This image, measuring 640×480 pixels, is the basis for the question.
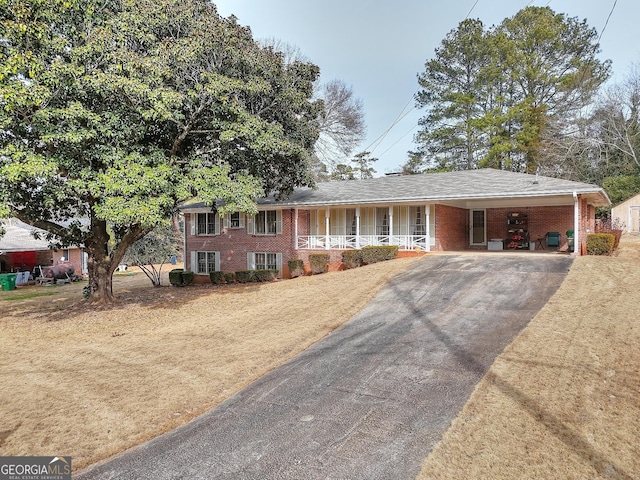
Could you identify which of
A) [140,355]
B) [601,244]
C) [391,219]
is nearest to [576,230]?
[601,244]

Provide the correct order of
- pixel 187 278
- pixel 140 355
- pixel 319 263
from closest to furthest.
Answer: pixel 140 355 → pixel 319 263 → pixel 187 278

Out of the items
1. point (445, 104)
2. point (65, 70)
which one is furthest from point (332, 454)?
point (445, 104)

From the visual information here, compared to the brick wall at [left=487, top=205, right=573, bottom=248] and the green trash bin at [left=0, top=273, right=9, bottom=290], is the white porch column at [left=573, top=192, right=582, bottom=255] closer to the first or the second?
the brick wall at [left=487, top=205, right=573, bottom=248]

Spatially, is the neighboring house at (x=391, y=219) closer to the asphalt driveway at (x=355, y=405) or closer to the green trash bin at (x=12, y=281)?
the asphalt driveway at (x=355, y=405)

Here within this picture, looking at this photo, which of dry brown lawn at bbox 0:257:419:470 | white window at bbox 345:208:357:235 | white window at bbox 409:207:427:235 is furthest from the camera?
white window at bbox 345:208:357:235

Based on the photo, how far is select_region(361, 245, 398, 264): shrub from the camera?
61.2 ft

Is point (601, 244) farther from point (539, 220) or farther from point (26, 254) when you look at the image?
point (26, 254)

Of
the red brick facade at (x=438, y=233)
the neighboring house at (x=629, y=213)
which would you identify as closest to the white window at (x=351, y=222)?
the red brick facade at (x=438, y=233)

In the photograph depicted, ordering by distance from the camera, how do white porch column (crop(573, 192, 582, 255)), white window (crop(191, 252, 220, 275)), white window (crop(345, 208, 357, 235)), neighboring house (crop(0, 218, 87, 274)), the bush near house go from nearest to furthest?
1. white porch column (crop(573, 192, 582, 255))
2. white window (crop(345, 208, 357, 235))
3. the bush near house
4. white window (crop(191, 252, 220, 275))
5. neighboring house (crop(0, 218, 87, 274))

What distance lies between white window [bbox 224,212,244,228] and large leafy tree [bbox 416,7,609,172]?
67.4 feet

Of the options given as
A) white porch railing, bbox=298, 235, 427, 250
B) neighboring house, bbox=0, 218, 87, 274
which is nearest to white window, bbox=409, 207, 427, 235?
white porch railing, bbox=298, 235, 427, 250

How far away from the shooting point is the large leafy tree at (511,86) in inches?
1302

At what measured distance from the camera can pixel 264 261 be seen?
23031mm

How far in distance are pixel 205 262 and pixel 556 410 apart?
72.8ft
